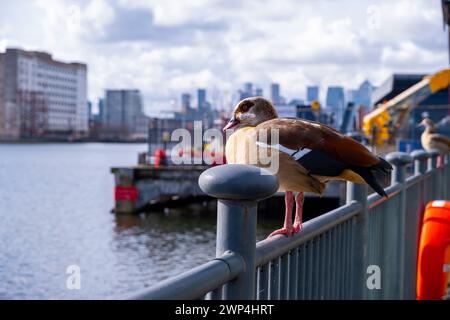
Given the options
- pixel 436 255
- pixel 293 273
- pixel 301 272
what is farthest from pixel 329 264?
pixel 436 255

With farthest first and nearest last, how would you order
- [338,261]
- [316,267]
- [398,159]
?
1. [398,159]
2. [338,261]
3. [316,267]

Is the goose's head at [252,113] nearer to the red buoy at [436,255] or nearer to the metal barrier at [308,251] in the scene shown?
the metal barrier at [308,251]

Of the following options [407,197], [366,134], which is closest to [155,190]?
[366,134]

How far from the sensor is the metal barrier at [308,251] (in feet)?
7.49

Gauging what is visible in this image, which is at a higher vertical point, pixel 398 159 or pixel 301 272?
pixel 398 159

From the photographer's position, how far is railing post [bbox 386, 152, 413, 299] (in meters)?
6.15

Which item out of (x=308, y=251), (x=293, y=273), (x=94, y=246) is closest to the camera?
(x=293, y=273)

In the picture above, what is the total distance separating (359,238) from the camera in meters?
4.57

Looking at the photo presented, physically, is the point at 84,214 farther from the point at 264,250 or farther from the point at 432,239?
the point at 264,250

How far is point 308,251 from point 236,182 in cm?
129

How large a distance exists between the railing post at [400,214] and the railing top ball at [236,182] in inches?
152

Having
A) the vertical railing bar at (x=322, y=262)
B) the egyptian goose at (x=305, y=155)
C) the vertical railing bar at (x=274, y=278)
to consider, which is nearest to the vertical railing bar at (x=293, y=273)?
the egyptian goose at (x=305, y=155)

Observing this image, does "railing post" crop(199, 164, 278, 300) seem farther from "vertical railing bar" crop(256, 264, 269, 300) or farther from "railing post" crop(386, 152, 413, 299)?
"railing post" crop(386, 152, 413, 299)

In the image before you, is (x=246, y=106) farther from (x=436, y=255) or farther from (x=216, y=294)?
(x=436, y=255)
